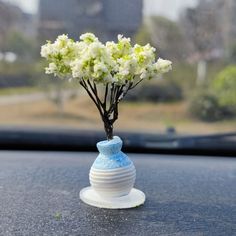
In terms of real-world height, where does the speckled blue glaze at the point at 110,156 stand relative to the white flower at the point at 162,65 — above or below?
below

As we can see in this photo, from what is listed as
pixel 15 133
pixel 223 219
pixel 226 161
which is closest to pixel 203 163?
pixel 226 161

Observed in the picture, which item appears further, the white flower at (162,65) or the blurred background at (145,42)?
the blurred background at (145,42)

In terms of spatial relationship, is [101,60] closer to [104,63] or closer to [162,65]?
[104,63]

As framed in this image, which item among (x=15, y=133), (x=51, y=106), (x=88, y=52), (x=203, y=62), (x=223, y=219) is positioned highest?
(x=203, y=62)

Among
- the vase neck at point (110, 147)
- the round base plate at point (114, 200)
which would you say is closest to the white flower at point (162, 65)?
the vase neck at point (110, 147)

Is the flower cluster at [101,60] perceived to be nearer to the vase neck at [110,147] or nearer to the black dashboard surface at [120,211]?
the vase neck at [110,147]

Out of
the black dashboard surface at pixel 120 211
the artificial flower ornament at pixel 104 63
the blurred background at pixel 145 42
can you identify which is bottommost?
the black dashboard surface at pixel 120 211

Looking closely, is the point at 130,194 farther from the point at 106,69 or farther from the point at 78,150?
the point at 78,150
